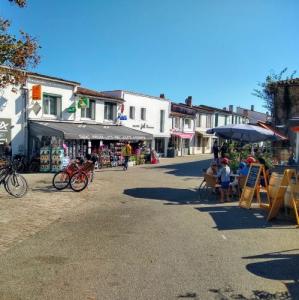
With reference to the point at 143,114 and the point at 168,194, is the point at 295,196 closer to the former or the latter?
the point at 168,194

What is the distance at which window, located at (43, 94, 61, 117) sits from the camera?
2481 centimetres

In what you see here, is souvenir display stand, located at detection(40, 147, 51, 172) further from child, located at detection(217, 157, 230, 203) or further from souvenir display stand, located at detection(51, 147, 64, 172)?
child, located at detection(217, 157, 230, 203)

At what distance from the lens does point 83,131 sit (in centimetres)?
2512

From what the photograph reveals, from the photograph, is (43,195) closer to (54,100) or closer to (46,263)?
(46,263)

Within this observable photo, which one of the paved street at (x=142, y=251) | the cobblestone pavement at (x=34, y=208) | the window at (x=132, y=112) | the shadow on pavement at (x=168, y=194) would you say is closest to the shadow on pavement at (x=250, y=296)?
the paved street at (x=142, y=251)

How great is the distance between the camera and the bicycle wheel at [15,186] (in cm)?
1233

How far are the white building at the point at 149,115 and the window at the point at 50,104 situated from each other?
8397 mm

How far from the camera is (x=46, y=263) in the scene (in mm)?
6164

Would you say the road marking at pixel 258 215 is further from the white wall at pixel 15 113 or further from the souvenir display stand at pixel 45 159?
the white wall at pixel 15 113

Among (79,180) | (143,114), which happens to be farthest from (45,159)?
(143,114)

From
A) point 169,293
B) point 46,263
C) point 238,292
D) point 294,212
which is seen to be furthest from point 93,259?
point 294,212

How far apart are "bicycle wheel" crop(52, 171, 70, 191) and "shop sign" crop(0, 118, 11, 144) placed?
887 centimetres

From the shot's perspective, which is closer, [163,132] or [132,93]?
[132,93]

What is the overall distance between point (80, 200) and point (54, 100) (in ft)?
47.0
